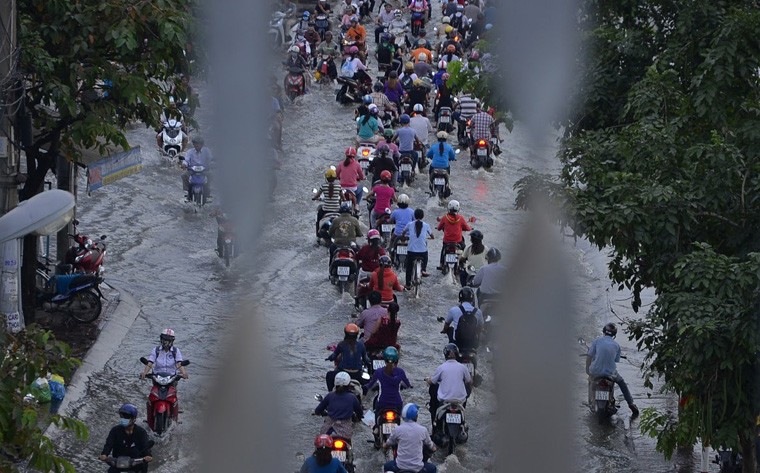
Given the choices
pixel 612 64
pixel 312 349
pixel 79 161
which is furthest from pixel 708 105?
pixel 79 161

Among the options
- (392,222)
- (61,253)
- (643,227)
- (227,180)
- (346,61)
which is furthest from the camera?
(346,61)

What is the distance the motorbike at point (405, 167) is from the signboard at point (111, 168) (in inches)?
387

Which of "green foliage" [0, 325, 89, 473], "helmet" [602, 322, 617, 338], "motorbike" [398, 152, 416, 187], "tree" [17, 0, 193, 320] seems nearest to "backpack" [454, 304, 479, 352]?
"helmet" [602, 322, 617, 338]

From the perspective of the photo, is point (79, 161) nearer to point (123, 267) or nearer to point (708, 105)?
point (123, 267)

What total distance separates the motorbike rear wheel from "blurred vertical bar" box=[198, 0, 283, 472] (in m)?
14.3

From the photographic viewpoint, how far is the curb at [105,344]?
47.4ft

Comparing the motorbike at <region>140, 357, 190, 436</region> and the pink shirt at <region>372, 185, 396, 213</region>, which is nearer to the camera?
the motorbike at <region>140, 357, 190, 436</region>

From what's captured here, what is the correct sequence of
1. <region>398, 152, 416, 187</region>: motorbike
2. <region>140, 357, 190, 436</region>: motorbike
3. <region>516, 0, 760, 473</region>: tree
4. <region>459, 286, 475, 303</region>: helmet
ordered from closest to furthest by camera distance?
<region>516, 0, 760, 473</region>: tree → <region>140, 357, 190, 436</region>: motorbike → <region>459, 286, 475, 303</region>: helmet → <region>398, 152, 416, 187</region>: motorbike

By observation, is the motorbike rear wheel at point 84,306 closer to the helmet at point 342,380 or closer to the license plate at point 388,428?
the license plate at point 388,428

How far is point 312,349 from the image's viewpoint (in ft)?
52.3

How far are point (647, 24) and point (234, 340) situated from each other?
10.9 metres

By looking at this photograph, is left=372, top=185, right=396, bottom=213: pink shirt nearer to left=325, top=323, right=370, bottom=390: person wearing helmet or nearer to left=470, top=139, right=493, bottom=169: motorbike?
left=470, top=139, right=493, bottom=169: motorbike

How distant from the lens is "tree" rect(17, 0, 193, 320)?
12586mm

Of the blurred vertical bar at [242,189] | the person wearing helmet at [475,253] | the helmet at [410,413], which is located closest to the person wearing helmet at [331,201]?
the person wearing helmet at [475,253]
